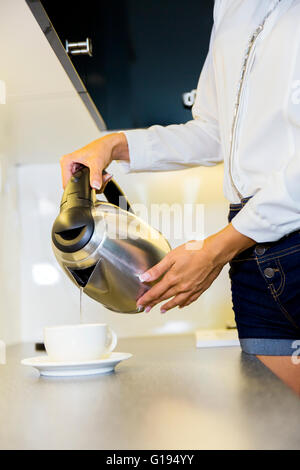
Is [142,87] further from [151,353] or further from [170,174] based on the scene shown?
[151,353]

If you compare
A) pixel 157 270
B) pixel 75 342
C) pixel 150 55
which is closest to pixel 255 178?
pixel 157 270

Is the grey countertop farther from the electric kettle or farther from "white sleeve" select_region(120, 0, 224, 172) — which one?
"white sleeve" select_region(120, 0, 224, 172)

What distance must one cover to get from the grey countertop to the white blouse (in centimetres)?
22

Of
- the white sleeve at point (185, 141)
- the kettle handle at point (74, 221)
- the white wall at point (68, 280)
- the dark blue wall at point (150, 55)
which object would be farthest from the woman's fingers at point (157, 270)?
the white wall at point (68, 280)

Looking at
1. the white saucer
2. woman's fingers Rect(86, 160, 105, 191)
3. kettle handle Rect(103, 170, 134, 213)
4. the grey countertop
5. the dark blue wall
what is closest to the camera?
the grey countertop

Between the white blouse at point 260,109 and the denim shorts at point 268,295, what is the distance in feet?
0.13

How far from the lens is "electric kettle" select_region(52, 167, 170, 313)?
0.70 m

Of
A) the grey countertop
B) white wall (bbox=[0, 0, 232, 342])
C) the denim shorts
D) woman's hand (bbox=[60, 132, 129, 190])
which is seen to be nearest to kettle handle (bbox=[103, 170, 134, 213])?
woman's hand (bbox=[60, 132, 129, 190])

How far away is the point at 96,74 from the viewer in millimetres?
1160

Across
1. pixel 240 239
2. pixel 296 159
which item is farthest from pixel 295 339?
pixel 296 159

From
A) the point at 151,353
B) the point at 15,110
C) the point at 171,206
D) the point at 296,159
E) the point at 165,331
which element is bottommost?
the point at 165,331

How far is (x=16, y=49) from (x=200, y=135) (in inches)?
14.9

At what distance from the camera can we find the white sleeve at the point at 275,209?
2.18 ft

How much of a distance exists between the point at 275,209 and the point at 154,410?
0.33m
